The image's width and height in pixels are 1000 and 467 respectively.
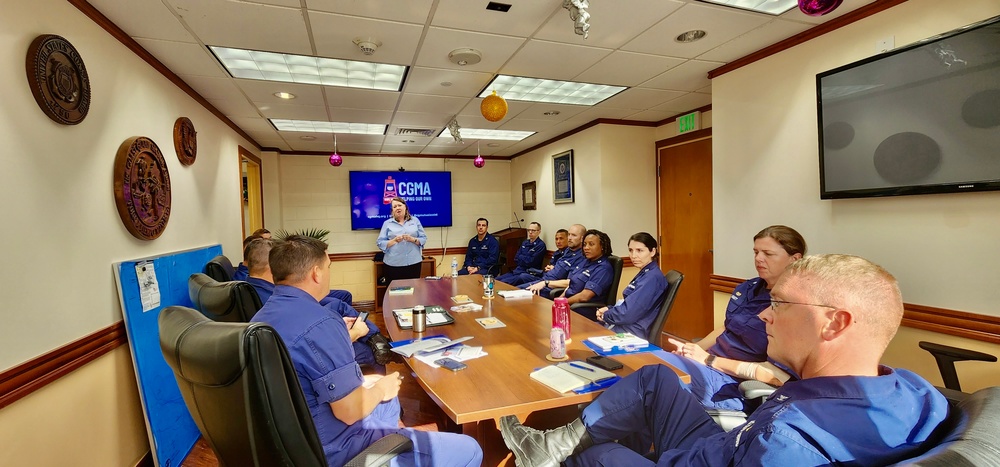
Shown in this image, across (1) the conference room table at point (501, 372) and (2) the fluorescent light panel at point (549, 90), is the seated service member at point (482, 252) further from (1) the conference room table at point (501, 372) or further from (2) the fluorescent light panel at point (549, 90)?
(1) the conference room table at point (501, 372)

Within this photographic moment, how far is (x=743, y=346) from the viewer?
7.18 feet

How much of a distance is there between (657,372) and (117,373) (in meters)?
2.77

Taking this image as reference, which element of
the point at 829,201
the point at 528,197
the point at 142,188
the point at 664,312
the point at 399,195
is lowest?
the point at 664,312

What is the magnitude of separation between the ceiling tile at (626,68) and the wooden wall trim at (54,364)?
3408 mm

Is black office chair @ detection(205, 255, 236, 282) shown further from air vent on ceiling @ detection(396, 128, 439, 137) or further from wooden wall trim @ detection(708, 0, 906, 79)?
wooden wall trim @ detection(708, 0, 906, 79)

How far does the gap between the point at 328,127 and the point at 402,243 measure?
5.56 ft

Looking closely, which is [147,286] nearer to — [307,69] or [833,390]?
[307,69]

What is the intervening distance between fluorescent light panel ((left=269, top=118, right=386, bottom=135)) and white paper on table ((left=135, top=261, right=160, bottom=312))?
101 inches

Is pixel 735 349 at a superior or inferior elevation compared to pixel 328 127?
inferior

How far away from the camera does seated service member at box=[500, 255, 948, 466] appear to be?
35.4 inches

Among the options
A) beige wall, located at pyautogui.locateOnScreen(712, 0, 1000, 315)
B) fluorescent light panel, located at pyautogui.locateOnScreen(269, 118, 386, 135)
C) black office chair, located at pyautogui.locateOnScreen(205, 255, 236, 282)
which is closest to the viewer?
beige wall, located at pyautogui.locateOnScreen(712, 0, 1000, 315)

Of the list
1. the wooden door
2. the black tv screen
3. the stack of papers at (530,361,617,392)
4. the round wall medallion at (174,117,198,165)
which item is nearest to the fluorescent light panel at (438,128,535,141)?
the wooden door

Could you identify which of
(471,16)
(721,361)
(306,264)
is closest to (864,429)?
(721,361)

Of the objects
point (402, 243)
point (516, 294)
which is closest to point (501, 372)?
point (516, 294)
